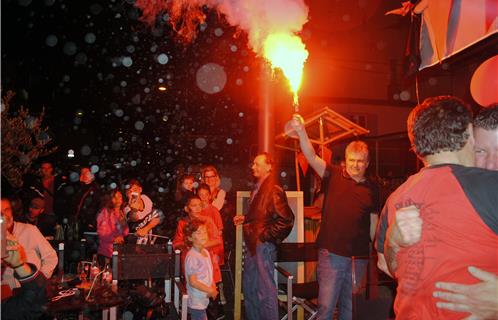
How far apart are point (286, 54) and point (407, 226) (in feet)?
12.6

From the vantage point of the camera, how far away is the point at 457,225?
6.13 ft

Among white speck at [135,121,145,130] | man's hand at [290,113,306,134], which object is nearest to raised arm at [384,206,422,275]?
man's hand at [290,113,306,134]

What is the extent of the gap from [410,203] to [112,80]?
39.8 ft

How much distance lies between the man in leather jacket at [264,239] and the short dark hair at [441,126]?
3263mm

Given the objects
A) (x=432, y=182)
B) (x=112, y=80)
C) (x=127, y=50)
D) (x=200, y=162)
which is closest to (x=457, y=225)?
(x=432, y=182)

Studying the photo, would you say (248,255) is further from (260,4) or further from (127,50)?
(127,50)

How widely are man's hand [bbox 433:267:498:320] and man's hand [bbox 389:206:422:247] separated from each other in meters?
0.27

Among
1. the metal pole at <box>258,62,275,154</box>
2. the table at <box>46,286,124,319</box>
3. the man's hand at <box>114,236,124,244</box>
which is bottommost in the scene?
the table at <box>46,286,124,319</box>

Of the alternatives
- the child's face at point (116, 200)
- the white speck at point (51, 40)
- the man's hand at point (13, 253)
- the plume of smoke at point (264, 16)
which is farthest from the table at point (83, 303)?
the white speck at point (51, 40)

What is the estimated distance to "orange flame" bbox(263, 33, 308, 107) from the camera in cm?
520

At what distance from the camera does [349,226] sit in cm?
457

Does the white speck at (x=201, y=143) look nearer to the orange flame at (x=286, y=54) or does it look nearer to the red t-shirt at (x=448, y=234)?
the orange flame at (x=286, y=54)

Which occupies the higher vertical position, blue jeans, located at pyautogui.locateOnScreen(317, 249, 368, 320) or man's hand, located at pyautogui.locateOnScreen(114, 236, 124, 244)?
man's hand, located at pyautogui.locateOnScreen(114, 236, 124, 244)

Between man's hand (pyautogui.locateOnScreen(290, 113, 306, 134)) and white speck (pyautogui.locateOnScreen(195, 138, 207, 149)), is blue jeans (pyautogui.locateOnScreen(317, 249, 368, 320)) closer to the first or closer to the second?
man's hand (pyautogui.locateOnScreen(290, 113, 306, 134))
